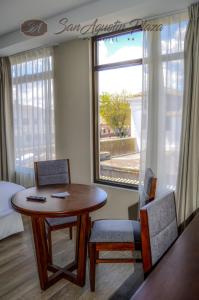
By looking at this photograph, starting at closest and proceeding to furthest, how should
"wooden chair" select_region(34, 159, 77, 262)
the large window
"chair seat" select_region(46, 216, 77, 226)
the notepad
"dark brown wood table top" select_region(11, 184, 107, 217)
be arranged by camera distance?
"dark brown wood table top" select_region(11, 184, 107, 217) → the notepad → "chair seat" select_region(46, 216, 77, 226) → "wooden chair" select_region(34, 159, 77, 262) → the large window

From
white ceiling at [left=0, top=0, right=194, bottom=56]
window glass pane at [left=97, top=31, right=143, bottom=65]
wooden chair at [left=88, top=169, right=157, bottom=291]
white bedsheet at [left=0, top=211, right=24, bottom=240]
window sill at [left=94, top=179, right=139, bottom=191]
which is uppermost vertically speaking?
white ceiling at [left=0, top=0, right=194, bottom=56]

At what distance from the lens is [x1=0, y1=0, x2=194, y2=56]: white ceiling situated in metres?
2.47

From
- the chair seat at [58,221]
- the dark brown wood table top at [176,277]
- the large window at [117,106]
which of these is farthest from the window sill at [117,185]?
the dark brown wood table top at [176,277]

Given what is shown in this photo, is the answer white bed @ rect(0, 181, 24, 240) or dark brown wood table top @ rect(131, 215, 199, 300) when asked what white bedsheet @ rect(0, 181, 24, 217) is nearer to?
white bed @ rect(0, 181, 24, 240)

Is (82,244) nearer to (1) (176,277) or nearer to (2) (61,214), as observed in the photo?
(2) (61,214)

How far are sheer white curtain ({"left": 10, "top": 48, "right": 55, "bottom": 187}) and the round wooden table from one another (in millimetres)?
1667

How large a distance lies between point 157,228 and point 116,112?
7.05 feet

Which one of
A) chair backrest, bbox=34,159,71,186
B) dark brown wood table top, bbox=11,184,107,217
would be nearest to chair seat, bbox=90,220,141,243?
dark brown wood table top, bbox=11,184,107,217

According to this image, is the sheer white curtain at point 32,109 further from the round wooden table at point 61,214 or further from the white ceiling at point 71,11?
the round wooden table at point 61,214

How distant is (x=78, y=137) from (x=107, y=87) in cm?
79

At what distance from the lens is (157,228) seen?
1.37 m

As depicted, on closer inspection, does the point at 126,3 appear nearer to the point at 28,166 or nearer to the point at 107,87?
the point at 107,87

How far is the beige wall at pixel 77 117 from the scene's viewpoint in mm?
3297

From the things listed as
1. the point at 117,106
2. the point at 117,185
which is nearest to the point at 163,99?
the point at 117,106
